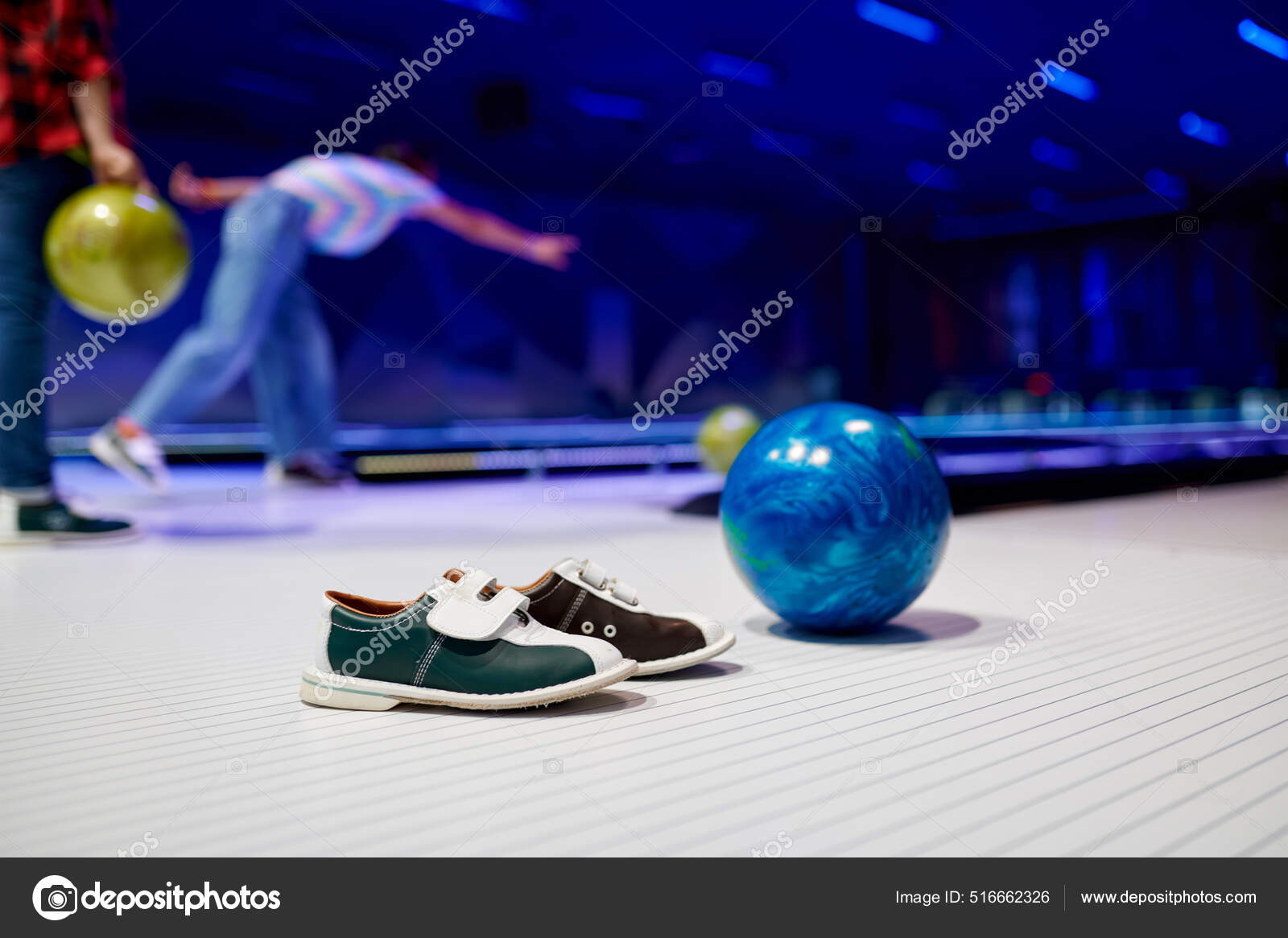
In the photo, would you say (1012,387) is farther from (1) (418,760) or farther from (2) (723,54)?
(1) (418,760)

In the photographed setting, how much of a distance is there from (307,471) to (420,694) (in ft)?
13.3

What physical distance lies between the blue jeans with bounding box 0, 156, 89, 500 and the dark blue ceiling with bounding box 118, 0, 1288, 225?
13.7 feet

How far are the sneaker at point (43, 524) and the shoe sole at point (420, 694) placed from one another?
2197 mm

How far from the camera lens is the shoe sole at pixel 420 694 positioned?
1.60 meters

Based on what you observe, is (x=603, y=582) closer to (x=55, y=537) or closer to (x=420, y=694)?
(x=420, y=694)

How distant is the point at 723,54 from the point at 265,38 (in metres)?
3.29

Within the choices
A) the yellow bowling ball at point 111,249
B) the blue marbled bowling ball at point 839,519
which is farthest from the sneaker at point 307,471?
the blue marbled bowling ball at point 839,519

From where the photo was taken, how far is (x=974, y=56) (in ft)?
25.4

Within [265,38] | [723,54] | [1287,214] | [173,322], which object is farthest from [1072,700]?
[1287,214]

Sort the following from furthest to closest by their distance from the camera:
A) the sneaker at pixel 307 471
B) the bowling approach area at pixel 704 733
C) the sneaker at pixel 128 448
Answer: the sneaker at pixel 307 471 → the sneaker at pixel 128 448 → the bowling approach area at pixel 704 733

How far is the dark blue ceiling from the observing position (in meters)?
7.05
